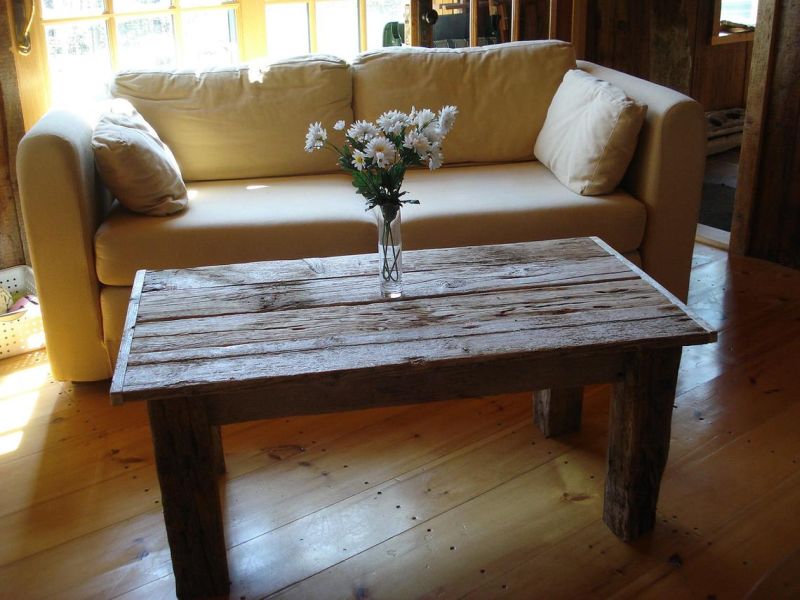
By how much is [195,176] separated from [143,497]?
1382mm

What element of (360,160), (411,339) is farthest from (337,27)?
(411,339)

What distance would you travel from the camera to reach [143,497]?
199cm

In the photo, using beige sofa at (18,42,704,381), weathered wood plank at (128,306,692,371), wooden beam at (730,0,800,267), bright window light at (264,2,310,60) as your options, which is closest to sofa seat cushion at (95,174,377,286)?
beige sofa at (18,42,704,381)

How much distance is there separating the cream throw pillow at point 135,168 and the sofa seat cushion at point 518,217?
2.42 ft

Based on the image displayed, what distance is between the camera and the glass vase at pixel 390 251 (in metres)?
1.78

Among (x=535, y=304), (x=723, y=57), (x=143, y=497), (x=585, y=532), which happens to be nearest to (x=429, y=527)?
(x=585, y=532)

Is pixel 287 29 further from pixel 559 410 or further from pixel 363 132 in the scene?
pixel 559 410

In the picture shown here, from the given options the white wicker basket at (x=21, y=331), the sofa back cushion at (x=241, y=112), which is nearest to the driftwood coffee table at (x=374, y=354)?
the white wicker basket at (x=21, y=331)

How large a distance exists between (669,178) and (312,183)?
1212mm

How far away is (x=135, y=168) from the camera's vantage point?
246 cm

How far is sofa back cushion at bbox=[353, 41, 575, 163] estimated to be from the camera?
3111mm

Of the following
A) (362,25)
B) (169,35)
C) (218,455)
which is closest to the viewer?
(218,455)

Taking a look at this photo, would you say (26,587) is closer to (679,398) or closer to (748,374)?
(679,398)

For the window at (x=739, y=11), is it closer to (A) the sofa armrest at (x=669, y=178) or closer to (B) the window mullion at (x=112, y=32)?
(A) the sofa armrest at (x=669, y=178)
